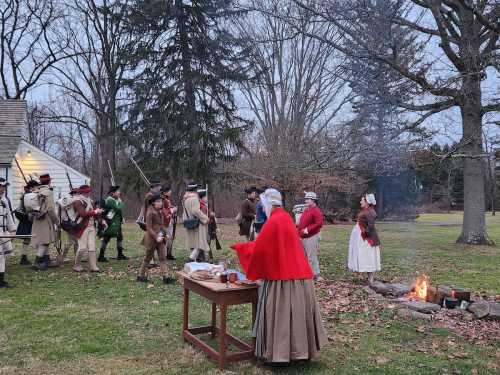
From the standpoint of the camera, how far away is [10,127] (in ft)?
66.1

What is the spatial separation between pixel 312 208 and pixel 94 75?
25983mm

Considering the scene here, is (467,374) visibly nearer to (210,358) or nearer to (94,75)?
(210,358)

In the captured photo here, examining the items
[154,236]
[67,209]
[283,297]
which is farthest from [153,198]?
[283,297]

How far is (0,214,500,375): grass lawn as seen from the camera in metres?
5.25

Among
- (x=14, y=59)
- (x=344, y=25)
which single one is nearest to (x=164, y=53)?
(x=14, y=59)

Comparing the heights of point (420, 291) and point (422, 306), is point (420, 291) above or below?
above

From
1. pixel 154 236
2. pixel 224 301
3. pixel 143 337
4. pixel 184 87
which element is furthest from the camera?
pixel 184 87

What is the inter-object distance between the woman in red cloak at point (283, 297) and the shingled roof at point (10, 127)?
14.9 m

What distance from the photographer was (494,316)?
23.7ft

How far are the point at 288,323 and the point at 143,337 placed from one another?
2319mm

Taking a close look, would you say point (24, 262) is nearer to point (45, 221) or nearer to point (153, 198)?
point (45, 221)

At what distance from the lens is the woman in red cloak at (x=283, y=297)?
4.91m

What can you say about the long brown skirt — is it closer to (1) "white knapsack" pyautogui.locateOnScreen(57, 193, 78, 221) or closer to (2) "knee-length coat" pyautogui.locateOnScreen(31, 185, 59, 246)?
(1) "white knapsack" pyautogui.locateOnScreen(57, 193, 78, 221)

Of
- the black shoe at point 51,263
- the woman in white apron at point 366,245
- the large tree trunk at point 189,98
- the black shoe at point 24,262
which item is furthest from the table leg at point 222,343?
the large tree trunk at point 189,98
